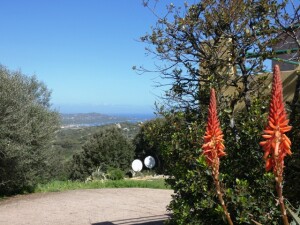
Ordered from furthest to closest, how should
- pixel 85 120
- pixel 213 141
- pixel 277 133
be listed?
1. pixel 85 120
2. pixel 213 141
3. pixel 277 133

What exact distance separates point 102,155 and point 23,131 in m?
12.5

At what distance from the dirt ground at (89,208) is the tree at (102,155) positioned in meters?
9.76

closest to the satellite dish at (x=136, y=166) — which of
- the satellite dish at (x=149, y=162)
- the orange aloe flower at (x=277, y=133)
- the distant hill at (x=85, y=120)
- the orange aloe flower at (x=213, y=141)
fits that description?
the satellite dish at (x=149, y=162)

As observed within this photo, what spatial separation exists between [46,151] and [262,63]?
11.4m

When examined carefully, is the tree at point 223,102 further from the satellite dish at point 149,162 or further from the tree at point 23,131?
the satellite dish at point 149,162

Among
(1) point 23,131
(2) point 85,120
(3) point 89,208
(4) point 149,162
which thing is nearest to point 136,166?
(4) point 149,162

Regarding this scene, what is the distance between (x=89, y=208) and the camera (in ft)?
37.3

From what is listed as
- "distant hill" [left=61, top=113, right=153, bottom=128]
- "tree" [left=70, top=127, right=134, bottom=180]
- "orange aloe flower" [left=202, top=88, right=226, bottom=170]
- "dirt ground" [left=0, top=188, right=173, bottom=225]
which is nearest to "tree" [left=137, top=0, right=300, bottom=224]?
"orange aloe flower" [left=202, top=88, right=226, bottom=170]

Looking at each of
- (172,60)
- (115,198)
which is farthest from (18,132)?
(172,60)

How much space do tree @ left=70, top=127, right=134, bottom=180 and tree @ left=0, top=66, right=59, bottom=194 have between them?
8.20 meters

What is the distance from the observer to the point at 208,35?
219 inches

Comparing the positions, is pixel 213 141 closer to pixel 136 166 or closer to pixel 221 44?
pixel 221 44

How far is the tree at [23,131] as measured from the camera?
12641 millimetres

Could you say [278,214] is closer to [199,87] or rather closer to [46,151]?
[199,87]
